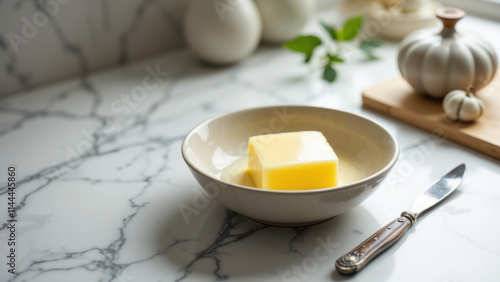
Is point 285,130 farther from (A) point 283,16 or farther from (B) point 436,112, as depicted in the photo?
(A) point 283,16

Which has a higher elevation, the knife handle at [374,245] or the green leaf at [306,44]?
the green leaf at [306,44]

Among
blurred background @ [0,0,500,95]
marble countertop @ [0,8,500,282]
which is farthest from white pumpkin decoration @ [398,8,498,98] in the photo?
blurred background @ [0,0,500,95]

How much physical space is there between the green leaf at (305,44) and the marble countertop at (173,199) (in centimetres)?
6

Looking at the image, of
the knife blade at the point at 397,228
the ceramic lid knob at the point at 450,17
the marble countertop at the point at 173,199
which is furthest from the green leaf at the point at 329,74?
the knife blade at the point at 397,228

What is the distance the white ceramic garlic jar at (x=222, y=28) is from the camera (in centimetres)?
123

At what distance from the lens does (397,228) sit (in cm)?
75

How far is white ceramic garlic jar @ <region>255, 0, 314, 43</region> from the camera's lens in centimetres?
134

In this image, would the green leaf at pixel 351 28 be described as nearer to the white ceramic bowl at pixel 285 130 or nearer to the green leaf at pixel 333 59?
the green leaf at pixel 333 59

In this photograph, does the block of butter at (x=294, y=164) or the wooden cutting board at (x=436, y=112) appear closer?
the block of butter at (x=294, y=164)

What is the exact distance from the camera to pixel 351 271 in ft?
2.24

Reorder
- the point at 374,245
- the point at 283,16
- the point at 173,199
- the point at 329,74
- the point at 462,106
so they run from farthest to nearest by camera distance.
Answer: the point at 283,16 < the point at 329,74 < the point at 462,106 < the point at 173,199 < the point at 374,245

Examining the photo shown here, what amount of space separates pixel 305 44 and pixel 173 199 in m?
0.57

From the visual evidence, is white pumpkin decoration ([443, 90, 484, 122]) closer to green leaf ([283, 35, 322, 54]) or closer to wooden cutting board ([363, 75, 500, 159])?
wooden cutting board ([363, 75, 500, 159])

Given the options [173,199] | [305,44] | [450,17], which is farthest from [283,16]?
[173,199]
